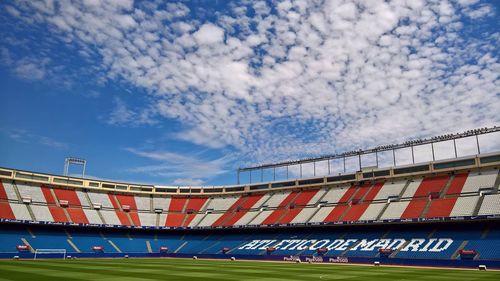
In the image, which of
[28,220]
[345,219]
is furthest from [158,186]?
[345,219]

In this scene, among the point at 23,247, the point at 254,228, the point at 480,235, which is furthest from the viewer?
the point at 254,228

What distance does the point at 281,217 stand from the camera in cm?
6869

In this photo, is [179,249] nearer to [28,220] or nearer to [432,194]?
[28,220]

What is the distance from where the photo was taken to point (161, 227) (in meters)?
75.8

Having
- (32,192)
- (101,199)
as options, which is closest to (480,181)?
(101,199)

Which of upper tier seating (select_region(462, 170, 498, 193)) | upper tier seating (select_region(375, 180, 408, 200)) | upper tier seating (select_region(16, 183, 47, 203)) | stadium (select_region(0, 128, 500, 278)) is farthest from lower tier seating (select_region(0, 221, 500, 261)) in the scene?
upper tier seating (select_region(375, 180, 408, 200))

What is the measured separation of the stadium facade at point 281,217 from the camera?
49.9 m

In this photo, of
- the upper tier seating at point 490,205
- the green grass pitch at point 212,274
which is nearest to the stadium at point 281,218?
the upper tier seating at point 490,205

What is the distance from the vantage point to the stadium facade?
49875mm

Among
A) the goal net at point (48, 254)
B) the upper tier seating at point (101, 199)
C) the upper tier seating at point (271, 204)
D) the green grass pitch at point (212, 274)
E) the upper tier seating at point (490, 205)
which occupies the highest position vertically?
the upper tier seating at point (101, 199)

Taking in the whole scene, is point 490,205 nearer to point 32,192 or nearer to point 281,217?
point 281,217

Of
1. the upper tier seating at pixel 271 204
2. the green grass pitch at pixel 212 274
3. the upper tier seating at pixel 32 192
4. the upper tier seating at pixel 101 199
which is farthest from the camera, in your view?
the upper tier seating at pixel 101 199

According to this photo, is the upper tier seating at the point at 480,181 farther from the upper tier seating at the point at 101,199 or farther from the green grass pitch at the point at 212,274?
the upper tier seating at the point at 101,199

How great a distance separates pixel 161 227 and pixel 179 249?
6.55 metres
